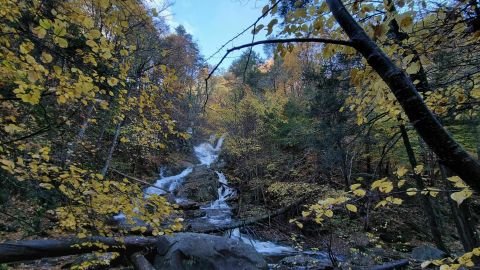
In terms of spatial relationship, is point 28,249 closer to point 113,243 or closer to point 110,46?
point 113,243

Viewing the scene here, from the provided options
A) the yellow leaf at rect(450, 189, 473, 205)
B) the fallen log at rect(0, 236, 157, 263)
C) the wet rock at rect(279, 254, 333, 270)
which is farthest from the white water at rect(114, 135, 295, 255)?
the yellow leaf at rect(450, 189, 473, 205)

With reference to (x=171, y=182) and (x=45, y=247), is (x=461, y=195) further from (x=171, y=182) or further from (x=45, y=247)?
(x=171, y=182)

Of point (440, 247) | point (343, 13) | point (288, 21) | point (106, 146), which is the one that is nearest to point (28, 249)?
point (288, 21)

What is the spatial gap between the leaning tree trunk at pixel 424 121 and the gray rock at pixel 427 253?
8.75 m

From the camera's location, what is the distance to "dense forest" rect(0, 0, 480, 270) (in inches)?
75.7

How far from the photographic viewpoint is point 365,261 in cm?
847

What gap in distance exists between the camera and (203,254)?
22.7 ft

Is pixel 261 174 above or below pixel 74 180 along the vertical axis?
above

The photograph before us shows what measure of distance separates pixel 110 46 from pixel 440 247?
9.57 metres

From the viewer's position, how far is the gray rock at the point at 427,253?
26.2 feet

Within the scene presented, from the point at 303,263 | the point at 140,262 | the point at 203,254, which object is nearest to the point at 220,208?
the point at 303,263

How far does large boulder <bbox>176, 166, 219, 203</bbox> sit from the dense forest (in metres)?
0.15

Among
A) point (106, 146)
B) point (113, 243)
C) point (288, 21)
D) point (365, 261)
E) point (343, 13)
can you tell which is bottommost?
point (365, 261)

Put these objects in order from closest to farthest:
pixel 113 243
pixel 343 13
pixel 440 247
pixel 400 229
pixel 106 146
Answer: pixel 343 13 < pixel 113 243 < pixel 440 247 < pixel 400 229 < pixel 106 146
